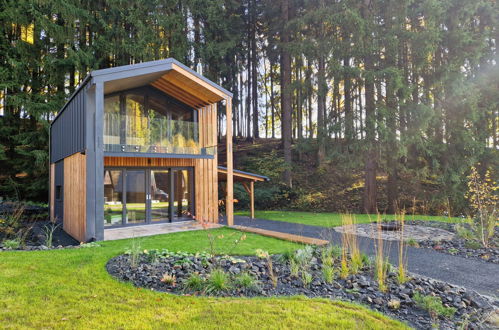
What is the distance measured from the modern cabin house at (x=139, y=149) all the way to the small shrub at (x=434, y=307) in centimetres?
609

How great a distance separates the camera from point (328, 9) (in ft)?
46.5

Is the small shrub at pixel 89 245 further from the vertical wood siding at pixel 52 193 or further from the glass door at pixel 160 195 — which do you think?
the vertical wood siding at pixel 52 193

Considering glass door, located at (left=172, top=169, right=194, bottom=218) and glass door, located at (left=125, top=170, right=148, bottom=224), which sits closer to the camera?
glass door, located at (left=125, top=170, right=148, bottom=224)

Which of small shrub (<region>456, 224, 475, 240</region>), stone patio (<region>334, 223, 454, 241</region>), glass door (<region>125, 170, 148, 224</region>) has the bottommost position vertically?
stone patio (<region>334, 223, 454, 241</region>)

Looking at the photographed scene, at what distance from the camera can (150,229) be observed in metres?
9.52

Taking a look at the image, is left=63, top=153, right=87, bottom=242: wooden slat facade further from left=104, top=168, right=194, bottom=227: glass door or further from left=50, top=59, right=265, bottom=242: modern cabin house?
left=104, top=168, right=194, bottom=227: glass door

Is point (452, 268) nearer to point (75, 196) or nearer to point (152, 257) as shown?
point (152, 257)

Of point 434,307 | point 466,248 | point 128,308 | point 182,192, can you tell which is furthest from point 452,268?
point 182,192

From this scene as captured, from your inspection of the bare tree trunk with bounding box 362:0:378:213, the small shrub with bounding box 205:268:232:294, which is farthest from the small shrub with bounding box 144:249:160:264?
the bare tree trunk with bounding box 362:0:378:213

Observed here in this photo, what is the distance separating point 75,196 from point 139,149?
89.1 inches

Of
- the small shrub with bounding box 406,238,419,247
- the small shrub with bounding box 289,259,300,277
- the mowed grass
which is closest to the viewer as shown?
the mowed grass

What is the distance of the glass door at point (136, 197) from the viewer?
10055 mm

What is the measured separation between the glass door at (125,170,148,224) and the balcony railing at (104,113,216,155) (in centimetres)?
116

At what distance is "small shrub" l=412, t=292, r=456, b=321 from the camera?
141 inches
